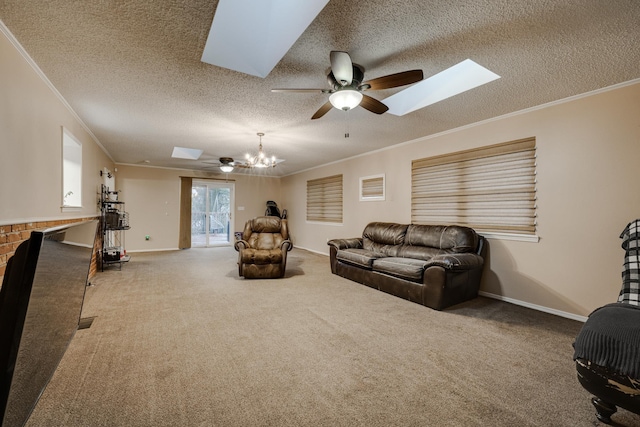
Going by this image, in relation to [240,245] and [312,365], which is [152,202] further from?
[312,365]

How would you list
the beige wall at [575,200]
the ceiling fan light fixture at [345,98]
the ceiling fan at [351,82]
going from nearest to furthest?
the ceiling fan at [351,82] → the ceiling fan light fixture at [345,98] → the beige wall at [575,200]

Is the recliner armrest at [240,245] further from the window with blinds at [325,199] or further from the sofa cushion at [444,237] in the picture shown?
the sofa cushion at [444,237]

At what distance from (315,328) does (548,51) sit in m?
3.07

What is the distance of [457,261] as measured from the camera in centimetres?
321

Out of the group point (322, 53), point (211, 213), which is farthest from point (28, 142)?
point (211, 213)

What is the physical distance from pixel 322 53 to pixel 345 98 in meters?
0.39

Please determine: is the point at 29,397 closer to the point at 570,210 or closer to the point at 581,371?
the point at 581,371

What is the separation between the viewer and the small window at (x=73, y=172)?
3652 mm

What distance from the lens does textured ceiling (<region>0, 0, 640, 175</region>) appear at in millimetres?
1751

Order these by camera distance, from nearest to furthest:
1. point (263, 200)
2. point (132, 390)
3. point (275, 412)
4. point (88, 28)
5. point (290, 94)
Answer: point (275, 412)
point (132, 390)
point (88, 28)
point (290, 94)
point (263, 200)

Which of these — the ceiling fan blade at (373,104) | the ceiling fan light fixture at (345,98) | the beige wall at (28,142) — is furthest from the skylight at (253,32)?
the beige wall at (28,142)

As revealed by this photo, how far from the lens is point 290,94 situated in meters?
2.90

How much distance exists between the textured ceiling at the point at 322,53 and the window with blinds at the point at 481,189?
0.55 metres

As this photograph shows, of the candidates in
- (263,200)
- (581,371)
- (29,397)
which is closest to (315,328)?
(581,371)
